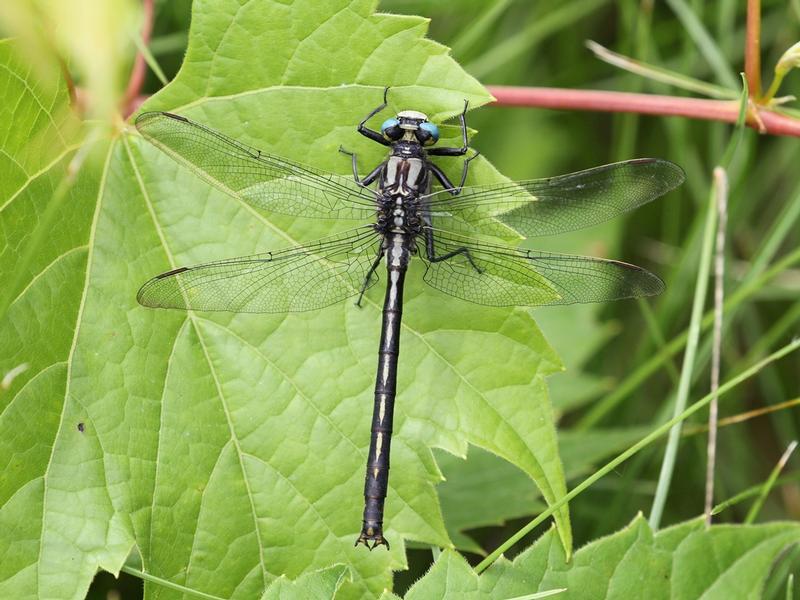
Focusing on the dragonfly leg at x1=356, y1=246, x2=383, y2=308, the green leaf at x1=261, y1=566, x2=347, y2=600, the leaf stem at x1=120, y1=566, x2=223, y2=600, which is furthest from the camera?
the dragonfly leg at x1=356, y1=246, x2=383, y2=308

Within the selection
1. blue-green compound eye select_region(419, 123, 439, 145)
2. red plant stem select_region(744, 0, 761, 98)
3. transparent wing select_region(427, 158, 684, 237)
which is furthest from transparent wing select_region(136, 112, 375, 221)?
red plant stem select_region(744, 0, 761, 98)

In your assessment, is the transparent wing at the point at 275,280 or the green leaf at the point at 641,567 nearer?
the green leaf at the point at 641,567

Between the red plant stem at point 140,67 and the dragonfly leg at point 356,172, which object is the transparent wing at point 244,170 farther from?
the red plant stem at point 140,67

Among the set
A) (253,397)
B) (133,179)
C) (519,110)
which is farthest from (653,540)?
(519,110)

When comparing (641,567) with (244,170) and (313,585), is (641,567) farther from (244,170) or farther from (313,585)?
(244,170)

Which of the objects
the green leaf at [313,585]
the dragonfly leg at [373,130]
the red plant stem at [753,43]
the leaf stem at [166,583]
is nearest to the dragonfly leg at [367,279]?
the dragonfly leg at [373,130]

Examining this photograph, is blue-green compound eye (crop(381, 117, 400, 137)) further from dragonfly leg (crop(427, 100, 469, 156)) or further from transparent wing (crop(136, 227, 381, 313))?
transparent wing (crop(136, 227, 381, 313))

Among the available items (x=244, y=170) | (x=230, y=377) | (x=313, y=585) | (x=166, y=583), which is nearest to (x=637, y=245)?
(x=244, y=170)
